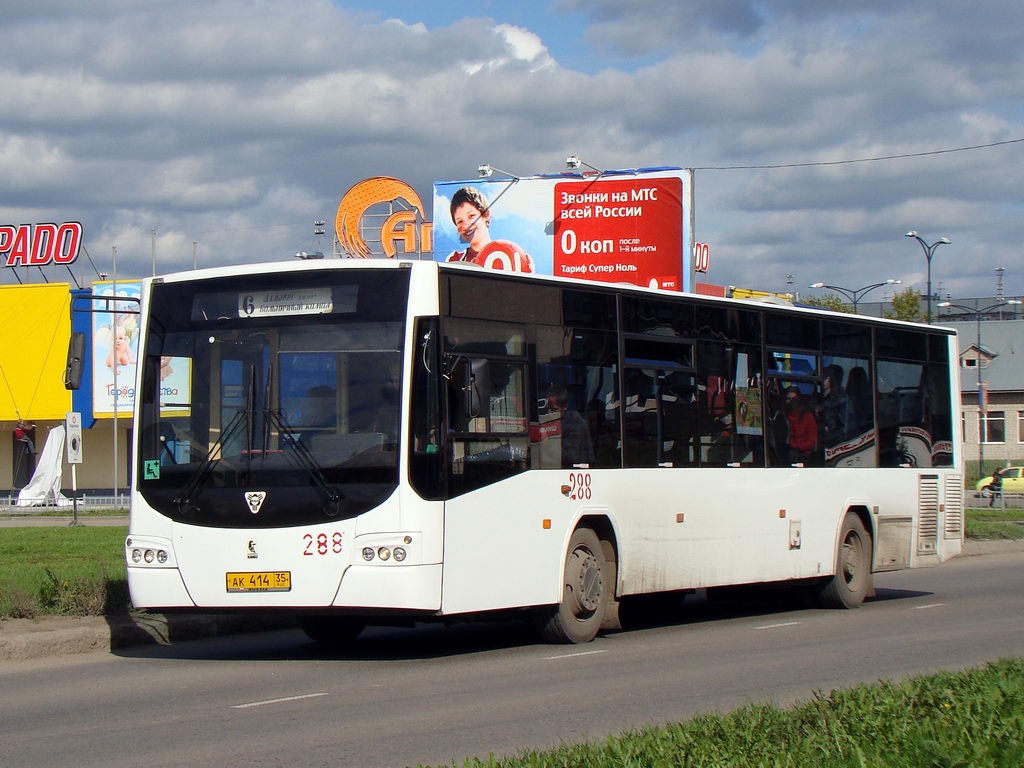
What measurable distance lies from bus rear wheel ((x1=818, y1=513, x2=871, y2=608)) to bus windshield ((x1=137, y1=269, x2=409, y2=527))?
24.8ft

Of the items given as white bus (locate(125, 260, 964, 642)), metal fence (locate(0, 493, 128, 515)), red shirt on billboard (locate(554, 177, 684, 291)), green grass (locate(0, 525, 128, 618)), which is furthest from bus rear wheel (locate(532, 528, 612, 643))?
metal fence (locate(0, 493, 128, 515))

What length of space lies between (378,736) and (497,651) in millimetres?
4462

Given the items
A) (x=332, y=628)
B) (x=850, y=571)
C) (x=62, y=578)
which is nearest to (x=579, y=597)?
(x=332, y=628)

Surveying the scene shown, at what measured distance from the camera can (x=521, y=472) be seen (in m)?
12.3

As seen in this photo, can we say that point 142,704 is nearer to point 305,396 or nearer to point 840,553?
point 305,396

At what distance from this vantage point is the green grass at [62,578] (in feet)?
44.7

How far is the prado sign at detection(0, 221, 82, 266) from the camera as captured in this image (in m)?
54.5

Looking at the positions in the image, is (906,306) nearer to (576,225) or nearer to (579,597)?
(576,225)

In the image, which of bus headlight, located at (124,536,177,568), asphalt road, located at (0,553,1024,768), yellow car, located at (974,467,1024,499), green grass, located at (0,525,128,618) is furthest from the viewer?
yellow car, located at (974,467,1024,499)

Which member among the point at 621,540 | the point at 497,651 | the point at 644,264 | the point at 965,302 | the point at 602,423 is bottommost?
the point at 497,651

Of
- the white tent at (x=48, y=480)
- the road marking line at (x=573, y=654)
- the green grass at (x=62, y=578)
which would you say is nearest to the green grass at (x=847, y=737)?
the road marking line at (x=573, y=654)

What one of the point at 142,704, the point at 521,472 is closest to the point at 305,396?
the point at 521,472

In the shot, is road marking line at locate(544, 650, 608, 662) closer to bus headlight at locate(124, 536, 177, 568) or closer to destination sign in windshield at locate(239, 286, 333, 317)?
bus headlight at locate(124, 536, 177, 568)

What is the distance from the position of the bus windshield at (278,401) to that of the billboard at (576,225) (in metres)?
21.3
